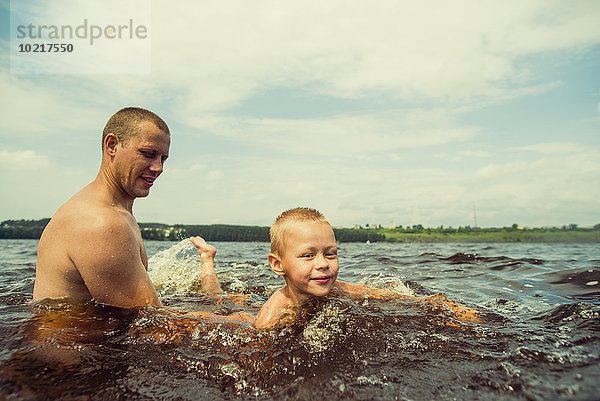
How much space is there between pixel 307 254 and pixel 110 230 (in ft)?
6.32

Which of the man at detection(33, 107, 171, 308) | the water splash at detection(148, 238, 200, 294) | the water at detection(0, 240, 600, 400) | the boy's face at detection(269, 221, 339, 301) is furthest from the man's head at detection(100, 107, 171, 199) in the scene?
the water splash at detection(148, 238, 200, 294)

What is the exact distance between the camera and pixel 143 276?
401cm

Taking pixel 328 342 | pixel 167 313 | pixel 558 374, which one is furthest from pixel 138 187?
pixel 558 374

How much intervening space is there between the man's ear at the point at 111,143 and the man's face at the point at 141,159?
0.19 feet

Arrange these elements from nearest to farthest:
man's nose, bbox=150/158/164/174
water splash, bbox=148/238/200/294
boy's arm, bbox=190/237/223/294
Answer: man's nose, bbox=150/158/164/174 → boy's arm, bbox=190/237/223/294 → water splash, bbox=148/238/200/294

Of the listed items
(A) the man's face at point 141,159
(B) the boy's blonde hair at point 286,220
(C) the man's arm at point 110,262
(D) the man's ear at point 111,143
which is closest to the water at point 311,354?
(C) the man's arm at point 110,262

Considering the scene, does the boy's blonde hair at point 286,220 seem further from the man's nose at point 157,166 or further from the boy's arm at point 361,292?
the man's nose at point 157,166

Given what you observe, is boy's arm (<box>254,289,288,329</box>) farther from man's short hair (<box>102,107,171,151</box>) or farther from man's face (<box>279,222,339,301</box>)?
man's short hair (<box>102,107,171,151</box>)

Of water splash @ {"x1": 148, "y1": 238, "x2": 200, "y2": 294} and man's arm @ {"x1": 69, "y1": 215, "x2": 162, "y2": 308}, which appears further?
water splash @ {"x1": 148, "y1": 238, "x2": 200, "y2": 294}

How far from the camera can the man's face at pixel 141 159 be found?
4.25 metres

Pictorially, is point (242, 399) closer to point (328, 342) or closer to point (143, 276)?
point (328, 342)

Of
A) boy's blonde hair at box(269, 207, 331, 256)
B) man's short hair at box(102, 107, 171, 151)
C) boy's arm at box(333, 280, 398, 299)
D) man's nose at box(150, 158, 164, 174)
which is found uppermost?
man's short hair at box(102, 107, 171, 151)

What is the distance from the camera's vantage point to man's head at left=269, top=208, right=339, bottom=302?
3764 millimetres

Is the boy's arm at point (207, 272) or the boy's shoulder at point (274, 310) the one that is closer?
the boy's shoulder at point (274, 310)
